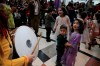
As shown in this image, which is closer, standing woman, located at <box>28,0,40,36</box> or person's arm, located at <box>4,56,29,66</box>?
person's arm, located at <box>4,56,29,66</box>

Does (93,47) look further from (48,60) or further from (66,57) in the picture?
(66,57)

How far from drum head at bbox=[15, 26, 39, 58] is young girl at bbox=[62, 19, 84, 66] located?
1188 mm

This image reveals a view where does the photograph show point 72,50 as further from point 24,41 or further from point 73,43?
point 24,41

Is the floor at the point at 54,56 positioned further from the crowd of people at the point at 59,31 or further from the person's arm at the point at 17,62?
the person's arm at the point at 17,62

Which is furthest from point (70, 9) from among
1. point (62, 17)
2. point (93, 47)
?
point (62, 17)

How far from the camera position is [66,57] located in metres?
3.61

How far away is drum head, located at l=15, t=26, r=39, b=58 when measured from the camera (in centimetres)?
197

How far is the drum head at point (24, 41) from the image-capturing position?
1969 mm

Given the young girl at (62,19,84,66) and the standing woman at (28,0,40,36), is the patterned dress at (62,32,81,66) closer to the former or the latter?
the young girl at (62,19,84,66)

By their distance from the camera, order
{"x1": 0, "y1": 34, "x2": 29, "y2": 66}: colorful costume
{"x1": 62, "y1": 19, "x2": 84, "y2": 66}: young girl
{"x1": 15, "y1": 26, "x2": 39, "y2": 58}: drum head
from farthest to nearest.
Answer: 1. {"x1": 62, "y1": 19, "x2": 84, "y2": 66}: young girl
2. {"x1": 15, "y1": 26, "x2": 39, "y2": 58}: drum head
3. {"x1": 0, "y1": 34, "x2": 29, "y2": 66}: colorful costume

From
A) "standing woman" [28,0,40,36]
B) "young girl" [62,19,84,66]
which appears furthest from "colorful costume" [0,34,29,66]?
"standing woman" [28,0,40,36]

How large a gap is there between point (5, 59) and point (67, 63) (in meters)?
2.30

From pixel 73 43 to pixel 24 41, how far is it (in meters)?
1.42

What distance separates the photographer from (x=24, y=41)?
6.93ft
